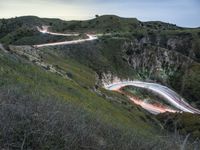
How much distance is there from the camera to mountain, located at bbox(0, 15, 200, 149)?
470 inches

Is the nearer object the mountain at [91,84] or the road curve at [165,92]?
the mountain at [91,84]

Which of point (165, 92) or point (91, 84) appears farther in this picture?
point (165, 92)

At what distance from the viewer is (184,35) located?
144 metres

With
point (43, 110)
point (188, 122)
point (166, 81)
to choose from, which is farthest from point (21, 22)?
point (43, 110)

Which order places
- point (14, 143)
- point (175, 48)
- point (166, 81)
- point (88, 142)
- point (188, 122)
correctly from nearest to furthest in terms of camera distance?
point (14, 143)
point (88, 142)
point (188, 122)
point (166, 81)
point (175, 48)

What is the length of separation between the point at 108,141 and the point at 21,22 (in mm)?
178882

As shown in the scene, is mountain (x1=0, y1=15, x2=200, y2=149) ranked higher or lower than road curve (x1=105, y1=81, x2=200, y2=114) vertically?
higher

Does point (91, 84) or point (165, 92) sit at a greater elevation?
point (91, 84)

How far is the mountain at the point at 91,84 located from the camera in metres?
11.9

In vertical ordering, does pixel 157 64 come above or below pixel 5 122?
below

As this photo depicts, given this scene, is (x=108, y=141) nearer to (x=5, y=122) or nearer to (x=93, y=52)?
(x=5, y=122)

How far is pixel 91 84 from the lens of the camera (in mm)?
72875

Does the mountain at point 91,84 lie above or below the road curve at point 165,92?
above

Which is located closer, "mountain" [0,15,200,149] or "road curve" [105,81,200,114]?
"mountain" [0,15,200,149]
